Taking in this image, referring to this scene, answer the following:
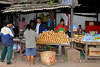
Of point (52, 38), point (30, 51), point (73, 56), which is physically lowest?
point (73, 56)

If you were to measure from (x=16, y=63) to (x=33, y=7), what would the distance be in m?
3.41

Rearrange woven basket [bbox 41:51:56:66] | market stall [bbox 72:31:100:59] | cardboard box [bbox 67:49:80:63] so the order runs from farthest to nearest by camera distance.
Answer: market stall [bbox 72:31:100:59]
cardboard box [bbox 67:49:80:63]
woven basket [bbox 41:51:56:66]

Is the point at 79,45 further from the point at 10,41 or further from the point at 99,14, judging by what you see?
the point at 99,14

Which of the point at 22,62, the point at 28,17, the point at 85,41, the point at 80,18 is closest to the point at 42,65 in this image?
the point at 22,62

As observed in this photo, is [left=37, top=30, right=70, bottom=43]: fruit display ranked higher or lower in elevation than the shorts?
higher

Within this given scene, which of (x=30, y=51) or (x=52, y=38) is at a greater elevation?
(x=52, y=38)

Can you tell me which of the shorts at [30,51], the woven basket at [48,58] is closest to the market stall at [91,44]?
the woven basket at [48,58]

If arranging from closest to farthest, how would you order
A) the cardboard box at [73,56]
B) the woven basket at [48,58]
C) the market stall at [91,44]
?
the woven basket at [48,58], the cardboard box at [73,56], the market stall at [91,44]

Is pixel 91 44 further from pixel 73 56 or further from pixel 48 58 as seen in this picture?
pixel 48 58

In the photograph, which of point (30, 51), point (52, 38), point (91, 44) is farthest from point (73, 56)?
point (30, 51)

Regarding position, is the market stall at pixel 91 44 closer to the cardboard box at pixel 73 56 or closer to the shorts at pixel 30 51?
the cardboard box at pixel 73 56

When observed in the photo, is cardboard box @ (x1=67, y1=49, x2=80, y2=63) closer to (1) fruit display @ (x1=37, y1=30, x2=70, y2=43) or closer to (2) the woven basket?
(1) fruit display @ (x1=37, y1=30, x2=70, y2=43)

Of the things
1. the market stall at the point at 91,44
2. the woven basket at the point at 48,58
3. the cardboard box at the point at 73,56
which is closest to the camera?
the woven basket at the point at 48,58

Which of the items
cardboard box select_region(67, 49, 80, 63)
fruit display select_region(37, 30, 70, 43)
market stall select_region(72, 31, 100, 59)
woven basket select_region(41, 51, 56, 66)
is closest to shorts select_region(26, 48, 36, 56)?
woven basket select_region(41, 51, 56, 66)
